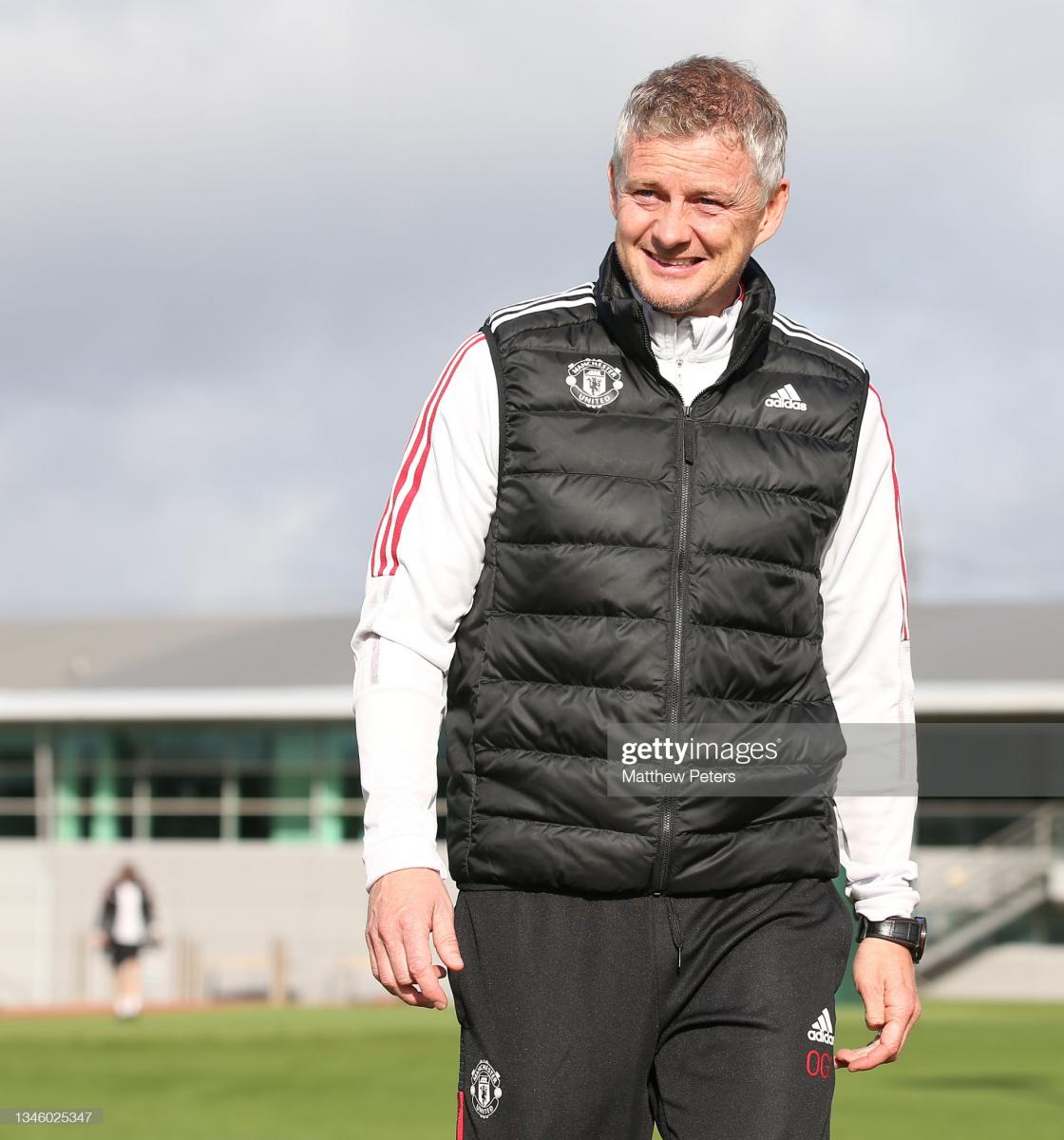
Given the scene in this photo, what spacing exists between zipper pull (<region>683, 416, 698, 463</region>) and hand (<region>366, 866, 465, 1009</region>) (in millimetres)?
859

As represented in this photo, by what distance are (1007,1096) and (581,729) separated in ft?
35.4

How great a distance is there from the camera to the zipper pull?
3275 millimetres

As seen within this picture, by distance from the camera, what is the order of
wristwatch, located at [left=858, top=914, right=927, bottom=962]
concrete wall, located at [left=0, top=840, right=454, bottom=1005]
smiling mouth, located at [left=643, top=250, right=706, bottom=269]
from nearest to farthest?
smiling mouth, located at [left=643, top=250, right=706, bottom=269] < wristwatch, located at [left=858, top=914, right=927, bottom=962] < concrete wall, located at [left=0, top=840, right=454, bottom=1005]

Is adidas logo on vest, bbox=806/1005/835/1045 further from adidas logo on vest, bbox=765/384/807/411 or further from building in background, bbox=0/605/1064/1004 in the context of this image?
building in background, bbox=0/605/1064/1004

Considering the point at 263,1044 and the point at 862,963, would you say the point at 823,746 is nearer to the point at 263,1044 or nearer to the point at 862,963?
the point at 862,963

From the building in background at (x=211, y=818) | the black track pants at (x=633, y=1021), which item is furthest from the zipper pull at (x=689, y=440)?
the building in background at (x=211, y=818)

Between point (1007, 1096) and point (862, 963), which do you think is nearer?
point (862, 963)

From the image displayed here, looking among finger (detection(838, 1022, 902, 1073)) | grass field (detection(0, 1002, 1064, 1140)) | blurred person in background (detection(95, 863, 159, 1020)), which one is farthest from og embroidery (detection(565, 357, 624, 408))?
blurred person in background (detection(95, 863, 159, 1020))

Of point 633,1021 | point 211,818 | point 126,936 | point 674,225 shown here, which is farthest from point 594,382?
point 211,818

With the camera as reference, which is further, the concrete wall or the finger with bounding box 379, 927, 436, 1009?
the concrete wall

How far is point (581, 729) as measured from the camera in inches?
124

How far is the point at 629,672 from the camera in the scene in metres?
3.15

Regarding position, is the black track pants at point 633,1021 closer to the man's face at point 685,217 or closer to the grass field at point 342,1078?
the man's face at point 685,217

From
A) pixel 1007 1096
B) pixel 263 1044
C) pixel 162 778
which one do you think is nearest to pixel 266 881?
pixel 162 778
